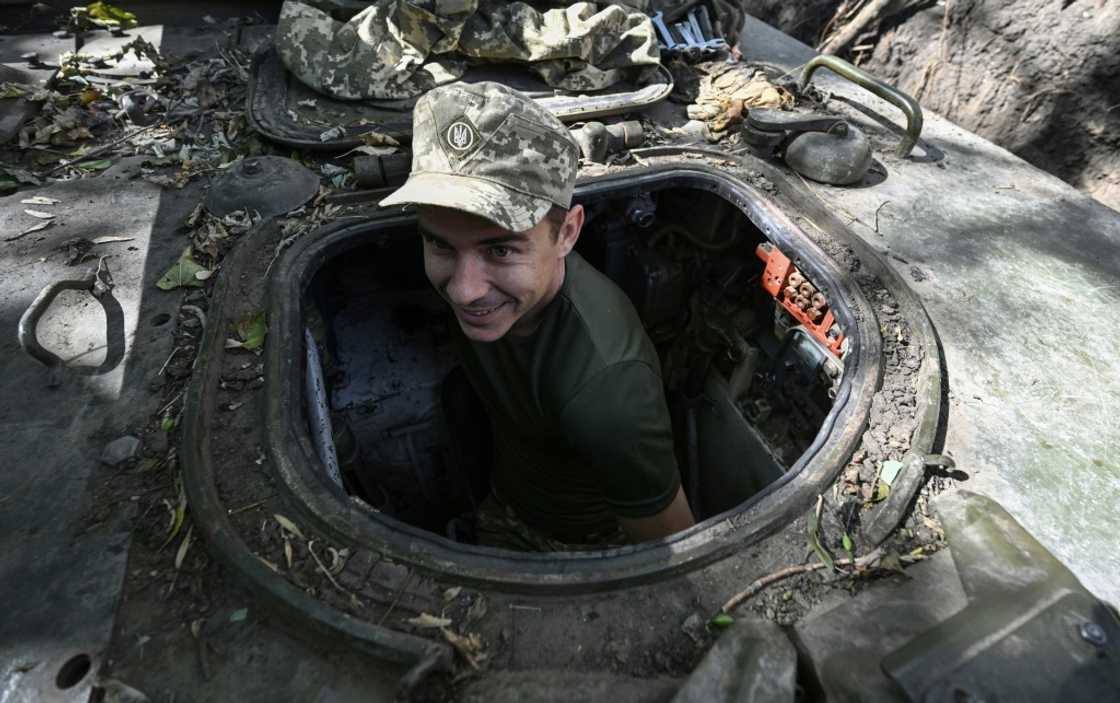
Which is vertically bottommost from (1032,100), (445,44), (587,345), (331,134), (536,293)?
(331,134)

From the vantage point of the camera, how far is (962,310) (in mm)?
2377

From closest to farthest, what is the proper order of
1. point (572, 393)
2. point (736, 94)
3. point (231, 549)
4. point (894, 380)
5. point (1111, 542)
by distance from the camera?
point (231, 549) → point (1111, 542) → point (572, 393) → point (894, 380) → point (736, 94)

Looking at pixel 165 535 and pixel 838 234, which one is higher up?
pixel 838 234

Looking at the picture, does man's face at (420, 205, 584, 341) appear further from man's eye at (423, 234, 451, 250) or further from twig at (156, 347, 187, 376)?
twig at (156, 347, 187, 376)

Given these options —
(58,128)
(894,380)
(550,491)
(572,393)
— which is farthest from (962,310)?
(58,128)

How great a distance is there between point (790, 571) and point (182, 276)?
96.3 inches

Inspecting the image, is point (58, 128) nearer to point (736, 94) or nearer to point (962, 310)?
point (736, 94)

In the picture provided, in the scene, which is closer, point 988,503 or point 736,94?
point 988,503

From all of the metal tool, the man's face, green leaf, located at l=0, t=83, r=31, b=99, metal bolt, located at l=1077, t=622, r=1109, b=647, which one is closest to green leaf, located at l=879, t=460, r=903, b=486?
metal bolt, located at l=1077, t=622, r=1109, b=647

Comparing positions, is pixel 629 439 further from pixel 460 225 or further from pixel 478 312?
pixel 460 225

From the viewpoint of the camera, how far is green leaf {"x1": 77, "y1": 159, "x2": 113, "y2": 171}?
118 inches

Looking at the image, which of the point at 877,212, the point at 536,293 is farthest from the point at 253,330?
the point at 877,212

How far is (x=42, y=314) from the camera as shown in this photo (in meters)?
2.05

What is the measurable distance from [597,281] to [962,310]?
1500 mm
